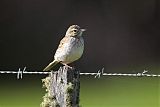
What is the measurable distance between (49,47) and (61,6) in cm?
185

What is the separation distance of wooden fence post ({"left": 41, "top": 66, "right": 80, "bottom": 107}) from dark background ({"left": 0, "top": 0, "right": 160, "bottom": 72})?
11.3 meters

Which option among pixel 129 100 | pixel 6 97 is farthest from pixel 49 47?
pixel 129 100

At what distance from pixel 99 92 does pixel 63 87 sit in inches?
351

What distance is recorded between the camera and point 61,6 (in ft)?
65.8

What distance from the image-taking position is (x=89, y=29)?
63.5 feet

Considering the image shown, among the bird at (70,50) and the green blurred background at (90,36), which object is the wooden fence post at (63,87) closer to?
the bird at (70,50)

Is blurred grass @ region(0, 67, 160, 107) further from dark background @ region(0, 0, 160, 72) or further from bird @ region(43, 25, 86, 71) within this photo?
bird @ region(43, 25, 86, 71)

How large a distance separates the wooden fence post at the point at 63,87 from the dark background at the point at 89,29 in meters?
11.3

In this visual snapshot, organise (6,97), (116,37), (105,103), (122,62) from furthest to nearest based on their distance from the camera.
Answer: (116,37) < (122,62) < (6,97) < (105,103)

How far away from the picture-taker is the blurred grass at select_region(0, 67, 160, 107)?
1385 cm

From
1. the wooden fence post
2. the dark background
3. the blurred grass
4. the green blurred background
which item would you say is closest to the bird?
the wooden fence post

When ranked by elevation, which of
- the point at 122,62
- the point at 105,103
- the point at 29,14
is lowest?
the point at 105,103

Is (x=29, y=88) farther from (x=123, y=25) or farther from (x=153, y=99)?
(x=123, y=25)

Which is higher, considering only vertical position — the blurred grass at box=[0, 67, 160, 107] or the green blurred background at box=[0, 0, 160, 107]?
the green blurred background at box=[0, 0, 160, 107]
